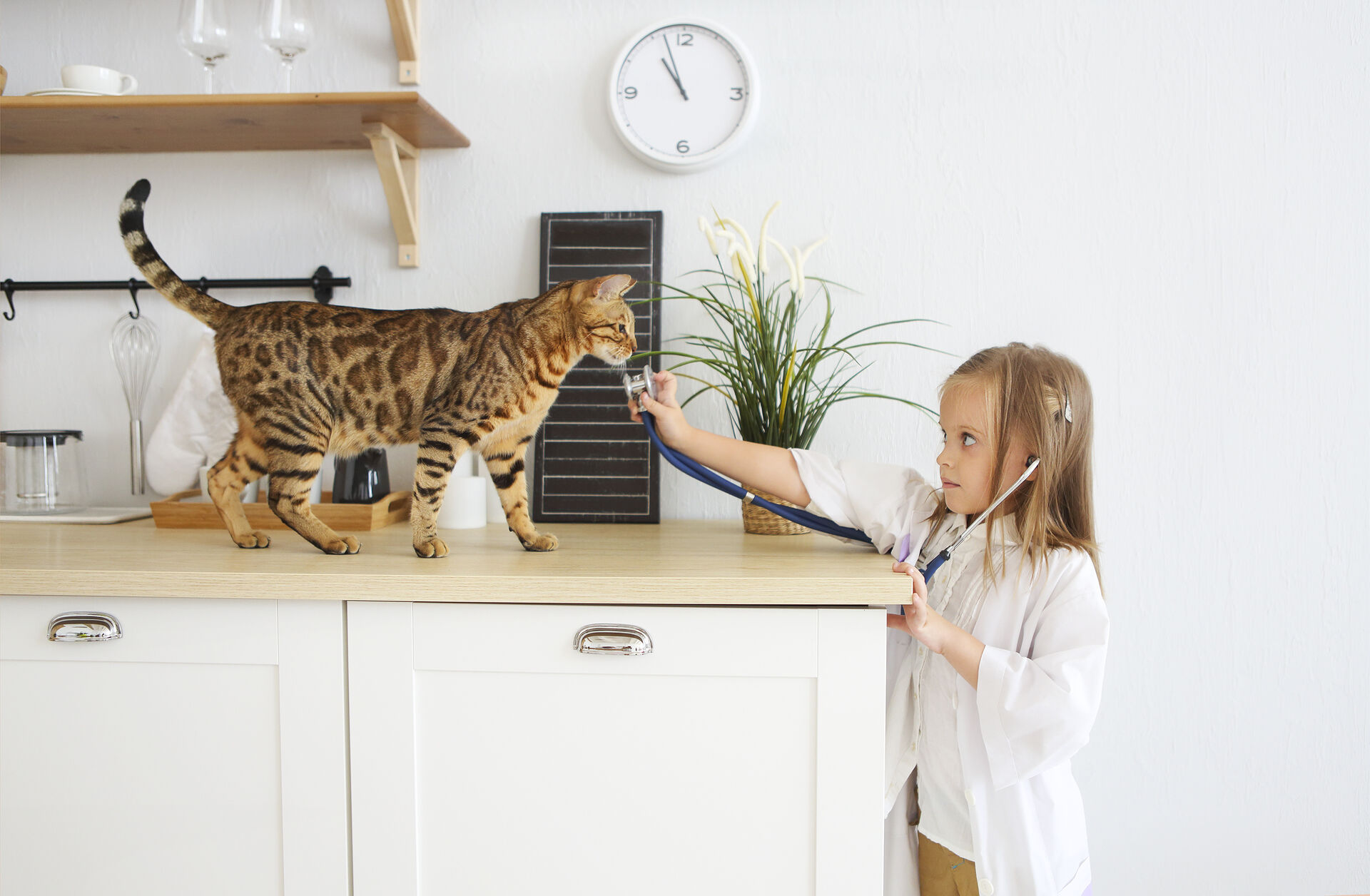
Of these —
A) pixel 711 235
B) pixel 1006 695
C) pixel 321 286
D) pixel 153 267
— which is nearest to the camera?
pixel 1006 695

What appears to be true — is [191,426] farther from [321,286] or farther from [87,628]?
[87,628]

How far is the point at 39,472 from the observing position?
1.50 metres

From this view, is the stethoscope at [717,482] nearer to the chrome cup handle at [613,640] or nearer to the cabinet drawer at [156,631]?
the chrome cup handle at [613,640]

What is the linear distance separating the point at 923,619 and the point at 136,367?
1.48 m

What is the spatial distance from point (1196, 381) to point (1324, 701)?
62cm

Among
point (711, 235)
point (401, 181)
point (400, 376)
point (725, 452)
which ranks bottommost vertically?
point (725, 452)

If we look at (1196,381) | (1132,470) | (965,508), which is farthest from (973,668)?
(1196,381)

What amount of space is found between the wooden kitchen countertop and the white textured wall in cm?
48

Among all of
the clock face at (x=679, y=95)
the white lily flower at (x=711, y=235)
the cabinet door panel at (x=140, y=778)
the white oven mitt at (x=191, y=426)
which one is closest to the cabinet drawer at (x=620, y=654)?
the cabinet door panel at (x=140, y=778)

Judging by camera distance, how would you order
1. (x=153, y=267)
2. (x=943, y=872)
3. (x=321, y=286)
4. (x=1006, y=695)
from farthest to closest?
1. (x=321, y=286)
2. (x=153, y=267)
3. (x=943, y=872)
4. (x=1006, y=695)

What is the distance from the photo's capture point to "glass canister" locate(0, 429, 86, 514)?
1.49 metres

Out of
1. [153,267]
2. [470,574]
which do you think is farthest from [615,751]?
[153,267]

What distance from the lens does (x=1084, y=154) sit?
58.6 inches

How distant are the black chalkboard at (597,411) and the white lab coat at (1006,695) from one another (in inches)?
17.1
